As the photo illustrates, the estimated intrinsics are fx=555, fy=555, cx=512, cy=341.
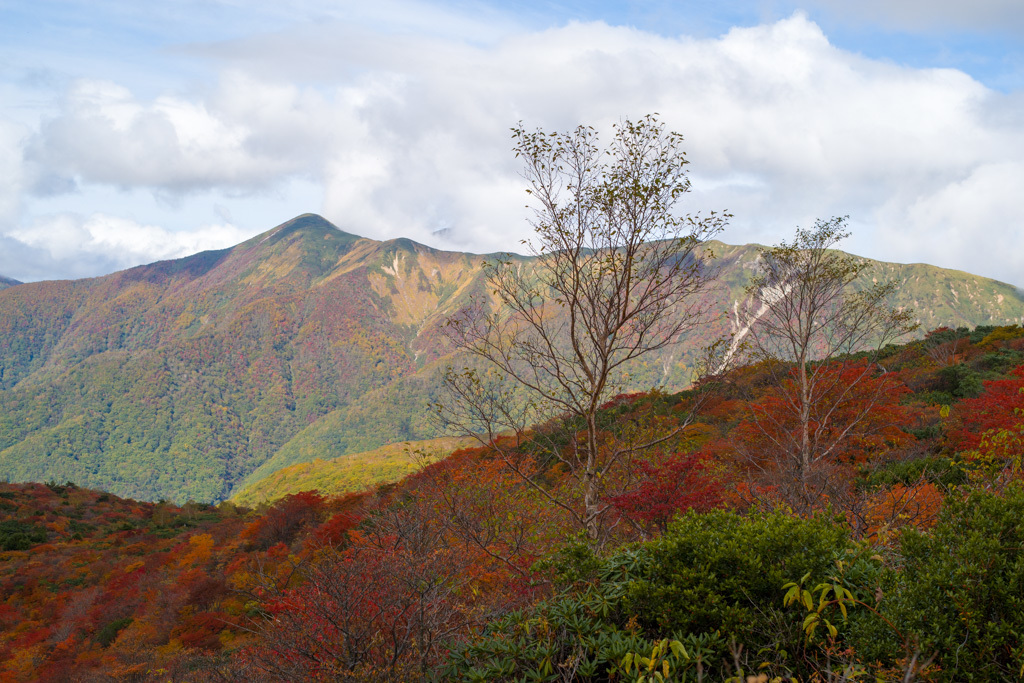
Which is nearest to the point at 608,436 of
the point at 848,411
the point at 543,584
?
the point at 848,411

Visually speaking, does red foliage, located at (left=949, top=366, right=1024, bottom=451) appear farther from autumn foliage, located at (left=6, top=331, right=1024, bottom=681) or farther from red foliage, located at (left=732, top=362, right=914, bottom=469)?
red foliage, located at (left=732, top=362, right=914, bottom=469)

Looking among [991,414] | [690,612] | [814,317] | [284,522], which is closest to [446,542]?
[690,612]

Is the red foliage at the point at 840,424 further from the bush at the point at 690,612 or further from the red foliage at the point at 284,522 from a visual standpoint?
the red foliage at the point at 284,522

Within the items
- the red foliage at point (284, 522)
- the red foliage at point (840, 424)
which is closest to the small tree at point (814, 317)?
the red foliage at point (840, 424)

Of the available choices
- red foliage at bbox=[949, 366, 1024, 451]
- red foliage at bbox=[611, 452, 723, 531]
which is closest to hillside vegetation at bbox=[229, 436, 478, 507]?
red foliage at bbox=[949, 366, 1024, 451]

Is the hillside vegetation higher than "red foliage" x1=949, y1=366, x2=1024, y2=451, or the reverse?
"red foliage" x1=949, y1=366, x2=1024, y2=451

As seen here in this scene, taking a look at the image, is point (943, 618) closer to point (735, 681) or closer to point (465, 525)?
point (735, 681)

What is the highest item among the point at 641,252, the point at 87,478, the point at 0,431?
the point at 641,252

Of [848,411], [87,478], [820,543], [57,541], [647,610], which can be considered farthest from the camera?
[87,478]

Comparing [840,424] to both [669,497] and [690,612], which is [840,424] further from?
[690,612]

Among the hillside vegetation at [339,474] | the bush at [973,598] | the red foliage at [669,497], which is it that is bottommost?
the hillside vegetation at [339,474]

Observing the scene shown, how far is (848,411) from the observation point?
16625 mm

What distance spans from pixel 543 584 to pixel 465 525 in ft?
11.9

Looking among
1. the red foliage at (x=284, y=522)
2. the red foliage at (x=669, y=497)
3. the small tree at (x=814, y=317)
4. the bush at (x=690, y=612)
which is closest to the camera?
the bush at (x=690, y=612)
